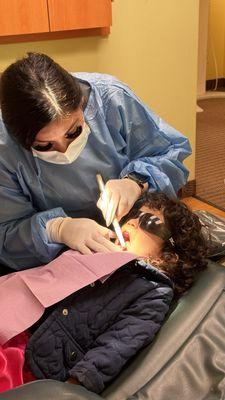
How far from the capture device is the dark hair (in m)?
1.22

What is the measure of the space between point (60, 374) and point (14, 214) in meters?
0.54

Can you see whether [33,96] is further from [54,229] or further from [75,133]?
[54,229]

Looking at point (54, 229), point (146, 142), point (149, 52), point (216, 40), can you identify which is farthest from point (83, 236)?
point (216, 40)

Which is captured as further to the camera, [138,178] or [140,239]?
[138,178]

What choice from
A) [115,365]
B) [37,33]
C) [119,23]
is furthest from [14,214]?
[119,23]

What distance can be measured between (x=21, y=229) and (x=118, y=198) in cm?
33

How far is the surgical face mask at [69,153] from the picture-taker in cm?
145

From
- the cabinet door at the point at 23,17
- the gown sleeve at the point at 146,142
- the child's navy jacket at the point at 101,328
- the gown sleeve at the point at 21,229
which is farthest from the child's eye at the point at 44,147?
the cabinet door at the point at 23,17

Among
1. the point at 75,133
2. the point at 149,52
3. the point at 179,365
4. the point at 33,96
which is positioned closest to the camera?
the point at 33,96

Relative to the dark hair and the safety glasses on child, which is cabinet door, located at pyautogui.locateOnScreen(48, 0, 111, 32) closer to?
the dark hair

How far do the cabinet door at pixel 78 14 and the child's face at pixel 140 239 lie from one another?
1.13 metres

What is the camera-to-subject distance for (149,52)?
2596 millimetres

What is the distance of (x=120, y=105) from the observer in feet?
5.27

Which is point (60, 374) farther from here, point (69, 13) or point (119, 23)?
point (119, 23)
